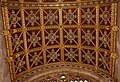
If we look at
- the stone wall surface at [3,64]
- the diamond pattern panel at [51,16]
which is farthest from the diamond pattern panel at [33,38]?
the stone wall surface at [3,64]

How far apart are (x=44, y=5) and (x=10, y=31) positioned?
245 centimetres

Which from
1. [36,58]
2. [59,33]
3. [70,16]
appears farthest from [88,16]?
[36,58]

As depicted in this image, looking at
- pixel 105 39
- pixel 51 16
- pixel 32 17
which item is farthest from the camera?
pixel 51 16

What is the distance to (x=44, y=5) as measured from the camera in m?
12.0

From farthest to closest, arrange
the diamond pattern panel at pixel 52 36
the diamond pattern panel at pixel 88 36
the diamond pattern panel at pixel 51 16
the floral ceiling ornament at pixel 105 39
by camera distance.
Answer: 1. the diamond pattern panel at pixel 52 36
2. the diamond pattern panel at pixel 88 36
3. the diamond pattern panel at pixel 51 16
4. the floral ceiling ornament at pixel 105 39

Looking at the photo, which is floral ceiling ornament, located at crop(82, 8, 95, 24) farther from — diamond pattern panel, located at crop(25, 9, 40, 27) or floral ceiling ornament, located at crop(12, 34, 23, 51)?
floral ceiling ornament, located at crop(12, 34, 23, 51)

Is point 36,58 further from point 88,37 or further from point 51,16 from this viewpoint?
point 88,37

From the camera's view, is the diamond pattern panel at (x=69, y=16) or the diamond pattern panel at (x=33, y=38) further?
the diamond pattern panel at (x=33, y=38)

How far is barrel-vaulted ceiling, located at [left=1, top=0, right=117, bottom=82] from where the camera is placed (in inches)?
449

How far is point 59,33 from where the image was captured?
42.4 ft

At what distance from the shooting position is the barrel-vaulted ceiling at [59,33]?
11.4 metres

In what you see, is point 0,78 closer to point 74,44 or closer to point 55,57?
point 55,57

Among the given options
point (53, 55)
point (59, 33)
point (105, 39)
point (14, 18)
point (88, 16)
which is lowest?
→ point (53, 55)

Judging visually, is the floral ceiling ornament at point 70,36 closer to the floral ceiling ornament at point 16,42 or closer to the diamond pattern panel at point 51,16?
the diamond pattern panel at point 51,16
